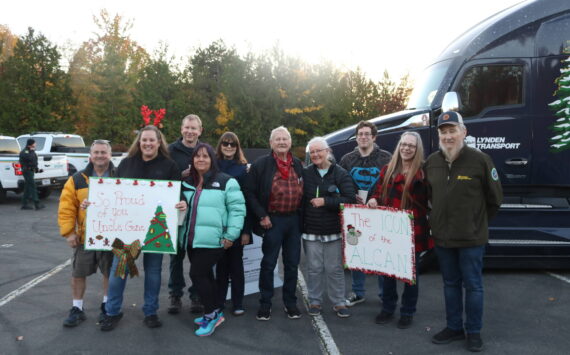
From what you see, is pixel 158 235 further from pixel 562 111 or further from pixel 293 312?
pixel 562 111

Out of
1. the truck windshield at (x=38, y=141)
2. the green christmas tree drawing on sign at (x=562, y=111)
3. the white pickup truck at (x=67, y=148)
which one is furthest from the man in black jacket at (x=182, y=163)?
the truck windshield at (x=38, y=141)

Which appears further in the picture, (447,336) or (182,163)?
(182,163)

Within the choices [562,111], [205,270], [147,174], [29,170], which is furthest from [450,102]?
[29,170]

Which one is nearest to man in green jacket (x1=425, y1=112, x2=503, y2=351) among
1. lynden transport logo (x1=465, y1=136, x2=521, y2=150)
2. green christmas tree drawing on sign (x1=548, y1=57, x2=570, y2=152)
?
lynden transport logo (x1=465, y1=136, x2=521, y2=150)

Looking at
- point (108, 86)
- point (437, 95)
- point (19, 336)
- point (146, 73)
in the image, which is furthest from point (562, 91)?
point (146, 73)

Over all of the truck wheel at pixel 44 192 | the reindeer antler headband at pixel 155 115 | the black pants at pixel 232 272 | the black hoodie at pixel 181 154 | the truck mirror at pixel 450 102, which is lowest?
the black pants at pixel 232 272

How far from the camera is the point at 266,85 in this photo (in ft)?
103

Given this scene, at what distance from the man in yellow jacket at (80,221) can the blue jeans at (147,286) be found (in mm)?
211

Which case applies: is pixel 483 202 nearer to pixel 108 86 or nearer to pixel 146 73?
pixel 108 86

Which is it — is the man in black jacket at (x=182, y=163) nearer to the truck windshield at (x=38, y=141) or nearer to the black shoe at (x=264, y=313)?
the black shoe at (x=264, y=313)

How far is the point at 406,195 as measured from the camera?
13.5ft

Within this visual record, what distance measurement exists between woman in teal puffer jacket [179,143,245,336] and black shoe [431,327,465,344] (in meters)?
1.96

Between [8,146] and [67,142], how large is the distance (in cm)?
304

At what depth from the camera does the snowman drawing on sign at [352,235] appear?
4441 mm
